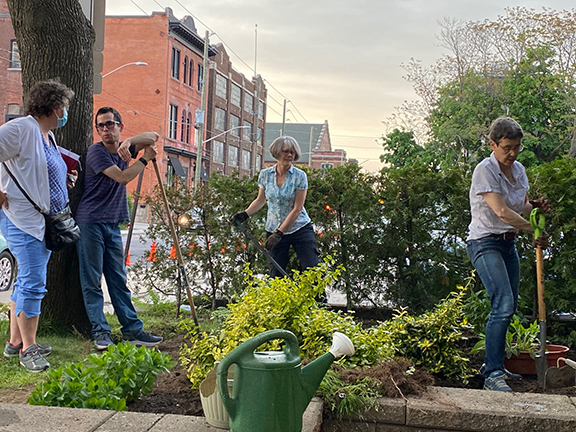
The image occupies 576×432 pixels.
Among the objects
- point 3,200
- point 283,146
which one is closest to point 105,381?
point 3,200

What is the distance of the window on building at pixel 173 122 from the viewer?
46812mm

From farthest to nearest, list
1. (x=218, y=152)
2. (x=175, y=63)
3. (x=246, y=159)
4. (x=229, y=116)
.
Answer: (x=246, y=159) < (x=229, y=116) < (x=218, y=152) < (x=175, y=63)

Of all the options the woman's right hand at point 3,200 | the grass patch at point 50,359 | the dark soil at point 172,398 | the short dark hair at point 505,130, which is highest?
the short dark hair at point 505,130

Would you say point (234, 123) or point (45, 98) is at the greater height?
point (234, 123)

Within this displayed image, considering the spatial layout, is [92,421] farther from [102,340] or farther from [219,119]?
[219,119]

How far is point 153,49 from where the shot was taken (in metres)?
45.6

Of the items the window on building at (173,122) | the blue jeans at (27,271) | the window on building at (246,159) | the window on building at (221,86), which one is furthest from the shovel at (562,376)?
the window on building at (246,159)

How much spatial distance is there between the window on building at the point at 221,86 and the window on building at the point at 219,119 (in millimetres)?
1507

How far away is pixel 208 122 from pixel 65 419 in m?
52.9

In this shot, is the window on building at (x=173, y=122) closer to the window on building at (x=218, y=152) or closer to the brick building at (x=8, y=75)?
the window on building at (x=218, y=152)

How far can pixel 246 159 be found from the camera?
217 feet

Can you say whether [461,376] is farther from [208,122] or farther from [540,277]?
[208,122]

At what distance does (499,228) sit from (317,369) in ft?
6.98

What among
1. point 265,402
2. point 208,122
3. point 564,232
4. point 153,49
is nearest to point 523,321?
point 564,232
